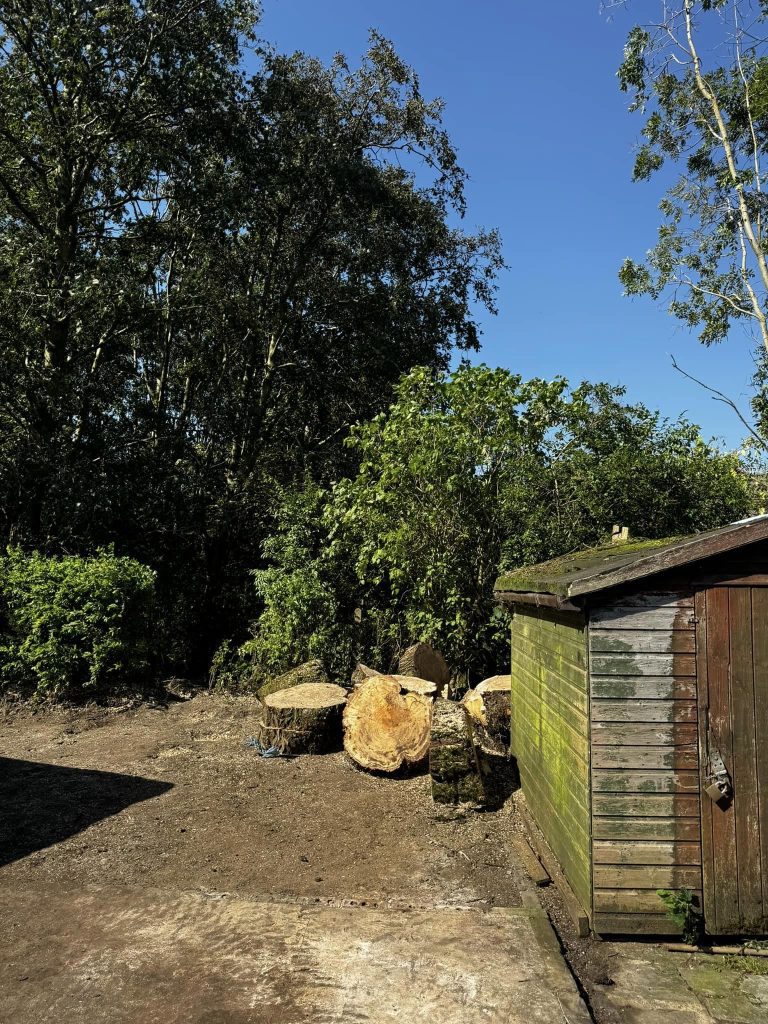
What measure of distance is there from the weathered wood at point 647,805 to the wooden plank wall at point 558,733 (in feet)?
0.37

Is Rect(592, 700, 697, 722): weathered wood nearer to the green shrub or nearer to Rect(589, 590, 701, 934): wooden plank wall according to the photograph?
Rect(589, 590, 701, 934): wooden plank wall

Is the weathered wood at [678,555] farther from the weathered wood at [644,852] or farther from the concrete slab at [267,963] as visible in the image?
the concrete slab at [267,963]

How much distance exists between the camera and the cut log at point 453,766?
6.97m

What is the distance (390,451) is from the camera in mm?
10656

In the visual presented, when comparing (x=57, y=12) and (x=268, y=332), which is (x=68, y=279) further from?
(x=268, y=332)

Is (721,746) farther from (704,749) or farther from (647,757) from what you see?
(647,757)

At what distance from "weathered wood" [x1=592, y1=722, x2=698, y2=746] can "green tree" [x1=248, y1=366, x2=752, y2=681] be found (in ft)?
19.0

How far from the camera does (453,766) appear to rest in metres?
7.02

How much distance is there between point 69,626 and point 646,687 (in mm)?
9106

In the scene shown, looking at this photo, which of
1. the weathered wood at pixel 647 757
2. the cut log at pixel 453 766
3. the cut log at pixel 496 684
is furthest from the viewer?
the cut log at pixel 496 684

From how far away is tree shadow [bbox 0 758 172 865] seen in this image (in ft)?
20.7

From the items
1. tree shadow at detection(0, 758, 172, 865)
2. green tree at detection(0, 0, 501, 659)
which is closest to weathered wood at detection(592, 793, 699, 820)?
tree shadow at detection(0, 758, 172, 865)

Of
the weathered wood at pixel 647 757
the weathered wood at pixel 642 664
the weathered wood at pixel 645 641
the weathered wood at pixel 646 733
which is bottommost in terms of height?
the weathered wood at pixel 647 757

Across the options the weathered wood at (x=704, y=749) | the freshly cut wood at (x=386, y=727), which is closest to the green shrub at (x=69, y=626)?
the freshly cut wood at (x=386, y=727)
